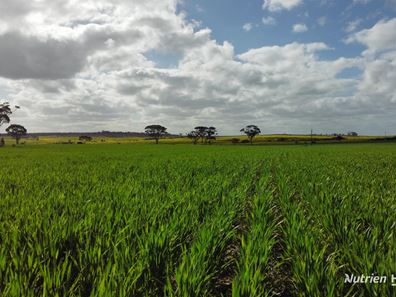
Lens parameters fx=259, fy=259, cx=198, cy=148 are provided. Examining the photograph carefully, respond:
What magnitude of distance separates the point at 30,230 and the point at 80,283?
1.76 metres

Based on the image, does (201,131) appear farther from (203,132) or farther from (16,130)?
(16,130)

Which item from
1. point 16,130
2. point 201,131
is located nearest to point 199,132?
point 201,131

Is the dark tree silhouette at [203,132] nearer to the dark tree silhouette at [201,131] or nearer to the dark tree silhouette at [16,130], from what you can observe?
the dark tree silhouette at [201,131]

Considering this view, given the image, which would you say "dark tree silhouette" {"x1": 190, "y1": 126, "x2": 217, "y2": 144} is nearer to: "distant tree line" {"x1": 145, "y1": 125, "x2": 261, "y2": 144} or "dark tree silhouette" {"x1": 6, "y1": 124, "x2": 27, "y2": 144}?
"distant tree line" {"x1": 145, "y1": 125, "x2": 261, "y2": 144}

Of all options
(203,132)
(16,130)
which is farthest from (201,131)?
(16,130)

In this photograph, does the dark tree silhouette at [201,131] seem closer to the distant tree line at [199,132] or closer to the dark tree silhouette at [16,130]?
the distant tree line at [199,132]

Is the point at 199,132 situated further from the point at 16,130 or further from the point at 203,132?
the point at 16,130

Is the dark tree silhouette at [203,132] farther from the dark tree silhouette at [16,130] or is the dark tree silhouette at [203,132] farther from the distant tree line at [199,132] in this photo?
the dark tree silhouette at [16,130]

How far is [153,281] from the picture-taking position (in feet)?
9.69

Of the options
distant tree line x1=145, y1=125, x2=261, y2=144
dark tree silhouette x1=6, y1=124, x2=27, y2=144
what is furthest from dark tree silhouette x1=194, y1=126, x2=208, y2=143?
dark tree silhouette x1=6, y1=124, x2=27, y2=144

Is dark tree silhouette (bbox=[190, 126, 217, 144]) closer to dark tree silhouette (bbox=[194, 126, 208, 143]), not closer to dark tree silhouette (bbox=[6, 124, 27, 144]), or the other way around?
dark tree silhouette (bbox=[194, 126, 208, 143])

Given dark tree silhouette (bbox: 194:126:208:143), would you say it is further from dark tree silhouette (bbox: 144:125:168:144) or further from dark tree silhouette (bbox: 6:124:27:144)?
dark tree silhouette (bbox: 6:124:27:144)

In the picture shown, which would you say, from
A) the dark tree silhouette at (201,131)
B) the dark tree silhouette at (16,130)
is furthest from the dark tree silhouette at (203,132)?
the dark tree silhouette at (16,130)

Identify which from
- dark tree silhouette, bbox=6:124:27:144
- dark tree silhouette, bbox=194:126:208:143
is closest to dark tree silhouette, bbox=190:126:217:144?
dark tree silhouette, bbox=194:126:208:143
